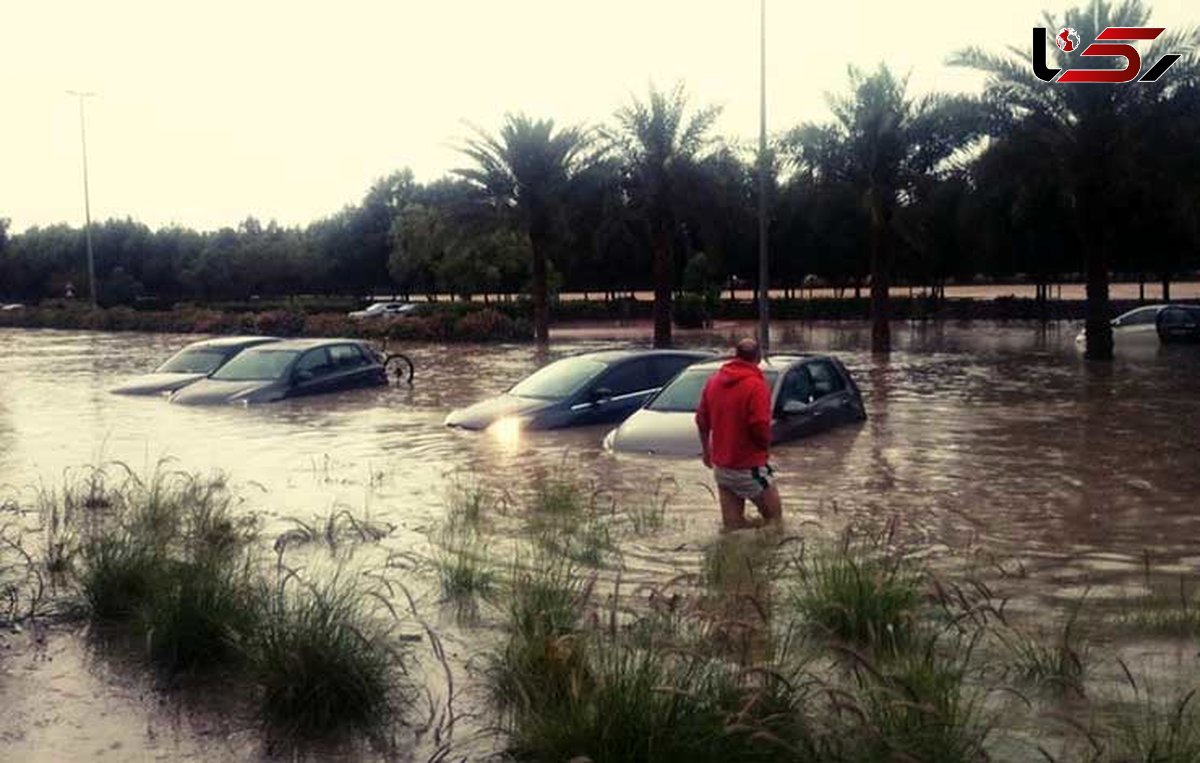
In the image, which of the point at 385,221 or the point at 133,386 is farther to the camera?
the point at 385,221

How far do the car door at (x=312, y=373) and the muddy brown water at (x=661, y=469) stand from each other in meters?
0.40

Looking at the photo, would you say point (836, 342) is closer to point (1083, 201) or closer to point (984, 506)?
point (1083, 201)

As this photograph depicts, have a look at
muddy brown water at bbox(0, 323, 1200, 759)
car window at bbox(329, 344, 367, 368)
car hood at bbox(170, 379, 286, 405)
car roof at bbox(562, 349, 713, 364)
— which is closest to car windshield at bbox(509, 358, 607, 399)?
car roof at bbox(562, 349, 713, 364)

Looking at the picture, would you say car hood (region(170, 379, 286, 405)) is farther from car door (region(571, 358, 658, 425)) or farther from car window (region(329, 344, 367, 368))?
car door (region(571, 358, 658, 425))

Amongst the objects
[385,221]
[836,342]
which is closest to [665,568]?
[836,342]

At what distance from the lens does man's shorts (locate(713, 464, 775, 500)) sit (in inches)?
388

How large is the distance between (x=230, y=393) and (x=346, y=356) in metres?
2.77

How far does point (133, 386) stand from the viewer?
955 inches

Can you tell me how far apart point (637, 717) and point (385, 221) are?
83897 mm

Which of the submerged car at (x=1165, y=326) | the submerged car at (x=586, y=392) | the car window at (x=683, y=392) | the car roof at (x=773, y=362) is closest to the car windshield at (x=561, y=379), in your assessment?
the submerged car at (x=586, y=392)

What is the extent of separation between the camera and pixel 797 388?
1569 centimetres

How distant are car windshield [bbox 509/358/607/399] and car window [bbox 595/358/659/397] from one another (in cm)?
18

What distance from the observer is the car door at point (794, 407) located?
15.0m

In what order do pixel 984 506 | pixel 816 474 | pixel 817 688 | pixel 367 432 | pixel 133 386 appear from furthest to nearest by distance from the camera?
pixel 133 386 → pixel 367 432 → pixel 816 474 → pixel 984 506 → pixel 817 688
